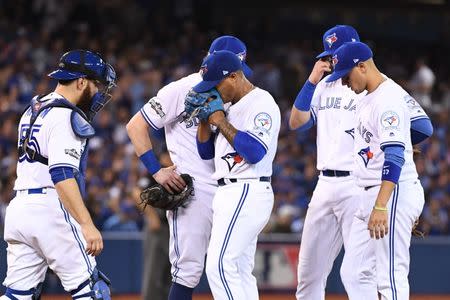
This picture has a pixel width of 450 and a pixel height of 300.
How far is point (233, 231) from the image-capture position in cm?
697

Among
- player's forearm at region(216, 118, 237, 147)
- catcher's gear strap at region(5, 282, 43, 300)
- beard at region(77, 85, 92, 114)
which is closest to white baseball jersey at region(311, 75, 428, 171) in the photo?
player's forearm at region(216, 118, 237, 147)

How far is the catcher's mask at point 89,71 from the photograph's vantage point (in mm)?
6777

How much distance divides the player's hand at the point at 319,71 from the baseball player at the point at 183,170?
1.70 ft

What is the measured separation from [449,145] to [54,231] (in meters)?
12.2

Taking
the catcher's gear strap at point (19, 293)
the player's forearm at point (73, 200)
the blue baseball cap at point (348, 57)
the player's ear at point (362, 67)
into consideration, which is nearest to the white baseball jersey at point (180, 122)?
the blue baseball cap at point (348, 57)

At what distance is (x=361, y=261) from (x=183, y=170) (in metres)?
1.37

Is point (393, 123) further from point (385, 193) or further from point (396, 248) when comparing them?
point (396, 248)

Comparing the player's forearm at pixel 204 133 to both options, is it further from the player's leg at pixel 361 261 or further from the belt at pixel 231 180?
the player's leg at pixel 361 261

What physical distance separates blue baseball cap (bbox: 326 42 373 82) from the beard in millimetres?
1588

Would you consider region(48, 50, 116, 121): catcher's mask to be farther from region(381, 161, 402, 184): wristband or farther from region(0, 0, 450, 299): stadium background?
region(381, 161, 402, 184): wristband

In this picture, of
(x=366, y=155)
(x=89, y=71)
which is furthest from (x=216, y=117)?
(x=366, y=155)

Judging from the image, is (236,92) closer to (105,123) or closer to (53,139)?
(53,139)

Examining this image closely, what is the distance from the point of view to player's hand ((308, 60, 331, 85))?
776 cm

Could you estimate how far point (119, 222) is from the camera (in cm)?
1377
